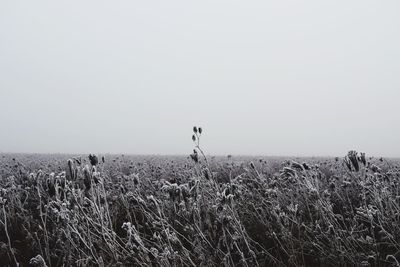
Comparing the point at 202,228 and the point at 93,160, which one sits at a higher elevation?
the point at 93,160

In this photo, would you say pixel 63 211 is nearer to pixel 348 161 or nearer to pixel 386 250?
pixel 348 161

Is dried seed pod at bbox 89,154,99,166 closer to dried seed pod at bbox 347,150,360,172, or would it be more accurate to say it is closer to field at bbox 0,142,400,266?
field at bbox 0,142,400,266

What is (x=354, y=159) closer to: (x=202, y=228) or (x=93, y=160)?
(x=202, y=228)

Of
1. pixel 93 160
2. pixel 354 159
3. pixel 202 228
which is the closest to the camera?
pixel 93 160

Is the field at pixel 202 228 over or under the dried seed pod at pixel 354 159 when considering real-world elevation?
under

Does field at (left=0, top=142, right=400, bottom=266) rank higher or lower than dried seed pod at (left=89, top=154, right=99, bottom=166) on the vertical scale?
lower

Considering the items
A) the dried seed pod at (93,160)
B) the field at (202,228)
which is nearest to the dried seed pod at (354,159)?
the field at (202,228)

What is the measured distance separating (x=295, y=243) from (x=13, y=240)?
494 cm

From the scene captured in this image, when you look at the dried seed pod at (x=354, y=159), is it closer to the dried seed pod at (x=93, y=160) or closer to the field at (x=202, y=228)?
the field at (x=202, y=228)

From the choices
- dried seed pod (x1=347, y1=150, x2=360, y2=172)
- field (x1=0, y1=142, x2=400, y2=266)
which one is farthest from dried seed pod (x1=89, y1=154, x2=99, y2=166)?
dried seed pod (x1=347, y1=150, x2=360, y2=172)

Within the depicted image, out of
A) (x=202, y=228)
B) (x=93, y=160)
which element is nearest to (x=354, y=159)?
(x=202, y=228)

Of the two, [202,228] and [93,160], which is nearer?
[93,160]

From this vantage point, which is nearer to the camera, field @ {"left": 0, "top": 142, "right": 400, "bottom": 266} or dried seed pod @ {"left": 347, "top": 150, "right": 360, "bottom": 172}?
field @ {"left": 0, "top": 142, "right": 400, "bottom": 266}

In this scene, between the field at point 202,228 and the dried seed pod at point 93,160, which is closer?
the field at point 202,228
